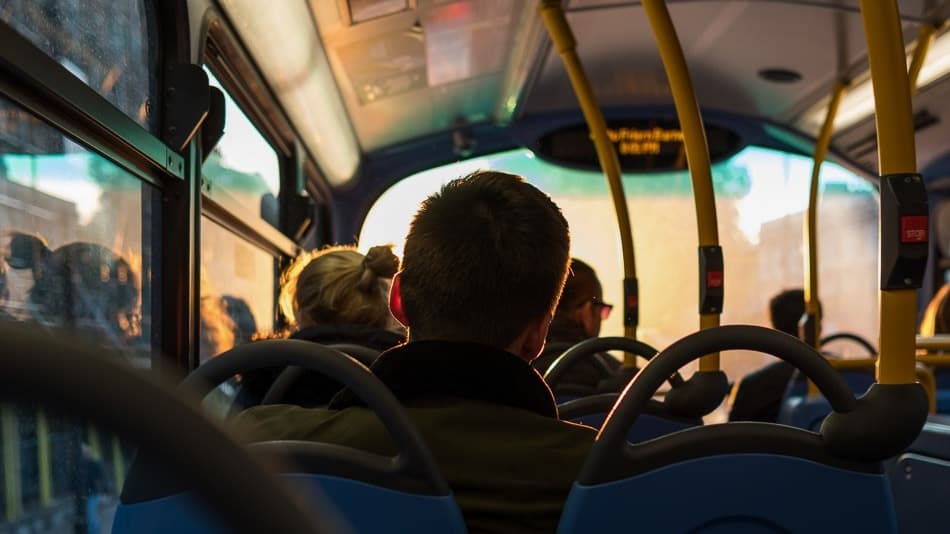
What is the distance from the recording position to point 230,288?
345 centimetres

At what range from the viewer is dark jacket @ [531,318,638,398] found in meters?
2.60

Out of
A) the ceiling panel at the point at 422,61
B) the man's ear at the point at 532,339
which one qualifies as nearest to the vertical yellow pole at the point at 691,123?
the man's ear at the point at 532,339

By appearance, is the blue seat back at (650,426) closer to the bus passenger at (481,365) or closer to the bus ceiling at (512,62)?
the bus passenger at (481,365)

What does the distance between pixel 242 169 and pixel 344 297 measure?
105 centimetres

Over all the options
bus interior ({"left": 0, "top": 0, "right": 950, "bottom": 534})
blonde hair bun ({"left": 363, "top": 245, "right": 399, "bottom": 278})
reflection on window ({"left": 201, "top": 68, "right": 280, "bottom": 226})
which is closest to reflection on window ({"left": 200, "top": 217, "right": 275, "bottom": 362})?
bus interior ({"left": 0, "top": 0, "right": 950, "bottom": 534})

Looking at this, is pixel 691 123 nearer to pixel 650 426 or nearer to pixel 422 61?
pixel 650 426

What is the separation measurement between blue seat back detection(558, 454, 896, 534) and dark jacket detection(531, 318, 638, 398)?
1.30 metres

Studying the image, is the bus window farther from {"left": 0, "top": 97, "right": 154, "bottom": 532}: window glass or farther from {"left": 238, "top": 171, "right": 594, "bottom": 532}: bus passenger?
{"left": 238, "top": 171, "right": 594, "bottom": 532}: bus passenger

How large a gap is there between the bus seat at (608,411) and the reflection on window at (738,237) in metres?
5.50

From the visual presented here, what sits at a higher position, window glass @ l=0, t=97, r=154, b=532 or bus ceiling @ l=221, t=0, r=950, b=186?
bus ceiling @ l=221, t=0, r=950, b=186

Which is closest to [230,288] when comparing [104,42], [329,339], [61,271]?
[329,339]

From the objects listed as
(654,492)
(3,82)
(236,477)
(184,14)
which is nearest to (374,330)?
(184,14)

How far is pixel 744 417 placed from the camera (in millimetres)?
4566

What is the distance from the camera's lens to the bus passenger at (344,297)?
2.51 meters
